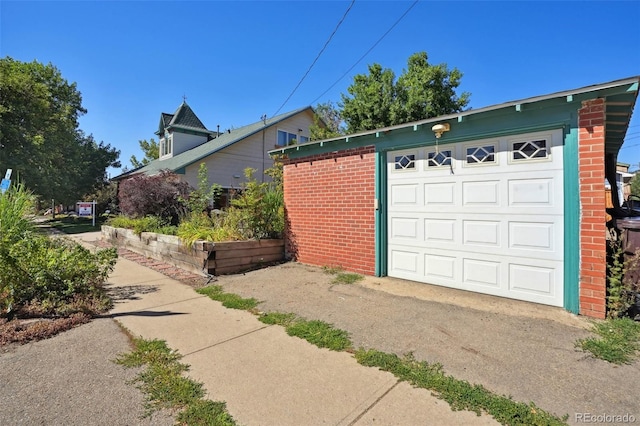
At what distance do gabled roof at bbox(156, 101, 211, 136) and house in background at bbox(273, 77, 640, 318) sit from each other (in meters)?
16.5

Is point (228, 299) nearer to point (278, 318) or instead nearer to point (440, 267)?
point (278, 318)

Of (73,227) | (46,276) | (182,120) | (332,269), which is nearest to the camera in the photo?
(46,276)

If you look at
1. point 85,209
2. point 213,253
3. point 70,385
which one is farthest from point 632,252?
point 85,209

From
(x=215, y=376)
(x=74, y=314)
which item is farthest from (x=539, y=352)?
(x=74, y=314)

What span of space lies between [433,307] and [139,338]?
3799mm

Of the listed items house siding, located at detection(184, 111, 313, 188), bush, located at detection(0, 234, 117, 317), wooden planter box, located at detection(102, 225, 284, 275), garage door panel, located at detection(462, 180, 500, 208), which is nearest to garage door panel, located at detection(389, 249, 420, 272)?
garage door panel, located at detection(462, 180, 500, 208)

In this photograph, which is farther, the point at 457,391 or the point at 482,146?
the point at 482,146

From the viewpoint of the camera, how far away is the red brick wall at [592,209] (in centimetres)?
382

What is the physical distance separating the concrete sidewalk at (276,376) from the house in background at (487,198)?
2.98 m

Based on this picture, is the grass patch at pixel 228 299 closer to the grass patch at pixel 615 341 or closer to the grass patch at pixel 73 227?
the grass patch at pixel 615 341

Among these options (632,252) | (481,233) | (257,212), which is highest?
(257,212)

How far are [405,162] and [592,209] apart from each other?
285 centimetres

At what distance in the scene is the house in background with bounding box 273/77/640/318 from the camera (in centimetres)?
394

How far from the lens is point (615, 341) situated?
3193 mm
